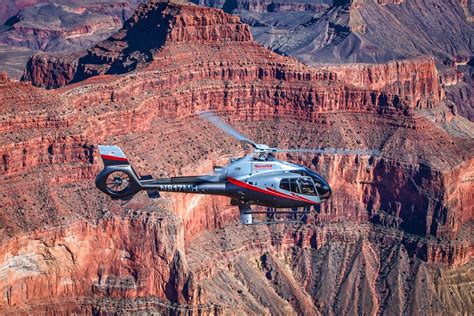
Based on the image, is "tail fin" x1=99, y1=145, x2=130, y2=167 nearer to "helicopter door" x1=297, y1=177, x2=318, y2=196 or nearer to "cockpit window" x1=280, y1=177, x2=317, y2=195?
"cockpit window" x1=280, y1=177, x2=317, y2=195

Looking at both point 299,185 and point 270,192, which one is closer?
point 299,185

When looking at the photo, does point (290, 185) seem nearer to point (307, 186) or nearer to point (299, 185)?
point (299, 185)

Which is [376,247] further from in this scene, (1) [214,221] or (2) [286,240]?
(1) [214,221]

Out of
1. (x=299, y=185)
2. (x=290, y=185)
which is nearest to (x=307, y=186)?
(x=299, y=185)

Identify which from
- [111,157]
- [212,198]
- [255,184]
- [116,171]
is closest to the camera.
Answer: [255,184]

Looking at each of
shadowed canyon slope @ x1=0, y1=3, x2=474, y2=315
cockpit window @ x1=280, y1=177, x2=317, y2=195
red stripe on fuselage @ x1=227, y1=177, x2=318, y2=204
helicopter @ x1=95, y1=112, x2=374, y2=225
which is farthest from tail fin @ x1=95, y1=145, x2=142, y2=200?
shadowed canyon slope @ x1=0, y1=3, x2=474, y2=315

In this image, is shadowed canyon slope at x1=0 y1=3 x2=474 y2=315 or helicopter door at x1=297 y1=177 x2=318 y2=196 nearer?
helicopter door at x1=297 y1=177 x2=318 y2=196

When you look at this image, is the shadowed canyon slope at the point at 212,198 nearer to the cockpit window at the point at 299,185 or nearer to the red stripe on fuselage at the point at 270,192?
the red stripe on fuselage at the point at 270,192

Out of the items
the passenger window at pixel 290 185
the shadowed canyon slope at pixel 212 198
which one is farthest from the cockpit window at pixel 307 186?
the shadowed canyon slope at pixel 212 198
